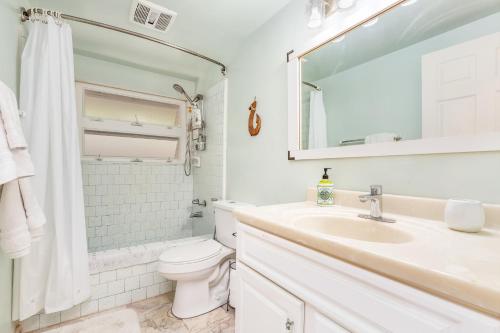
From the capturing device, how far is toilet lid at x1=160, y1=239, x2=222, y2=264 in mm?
1596

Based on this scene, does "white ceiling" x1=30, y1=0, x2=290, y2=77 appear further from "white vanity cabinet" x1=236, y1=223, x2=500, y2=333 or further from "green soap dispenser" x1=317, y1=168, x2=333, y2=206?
"white vanity cabinet" x1=236, y1=223, x2=500, y2=333

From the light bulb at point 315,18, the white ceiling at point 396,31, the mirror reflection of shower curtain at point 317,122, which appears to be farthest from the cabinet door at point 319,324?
the light bulb at point 315,18

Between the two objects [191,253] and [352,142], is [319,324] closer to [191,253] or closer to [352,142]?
[352,142]

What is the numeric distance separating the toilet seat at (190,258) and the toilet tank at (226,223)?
0.36ft

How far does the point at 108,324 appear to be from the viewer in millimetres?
1574

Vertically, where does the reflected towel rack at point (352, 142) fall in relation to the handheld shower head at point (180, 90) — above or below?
below

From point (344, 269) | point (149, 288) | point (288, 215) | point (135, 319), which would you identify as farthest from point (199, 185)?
point (344, 269)

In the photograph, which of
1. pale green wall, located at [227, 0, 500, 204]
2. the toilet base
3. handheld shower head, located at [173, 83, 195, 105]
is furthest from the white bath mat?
handheld shower head, located at [173, 83, 195, 105]

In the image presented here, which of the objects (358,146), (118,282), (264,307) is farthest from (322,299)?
(118,282)

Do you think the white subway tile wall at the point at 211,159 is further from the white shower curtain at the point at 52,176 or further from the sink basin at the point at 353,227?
the sink basin at the point at 353,227

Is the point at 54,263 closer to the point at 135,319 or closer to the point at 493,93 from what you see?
the point at 135,319

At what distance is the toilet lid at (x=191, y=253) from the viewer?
5.24 feet

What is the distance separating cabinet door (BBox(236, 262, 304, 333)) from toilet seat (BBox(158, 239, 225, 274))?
642mm

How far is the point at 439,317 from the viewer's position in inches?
17.5
